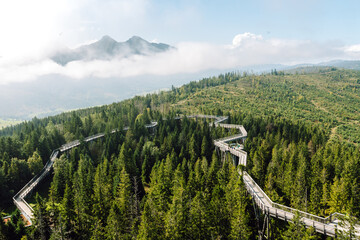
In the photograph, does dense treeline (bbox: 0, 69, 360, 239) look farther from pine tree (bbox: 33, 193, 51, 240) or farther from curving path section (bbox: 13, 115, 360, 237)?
curving path section (bbox: 13, 115, 360, 237)

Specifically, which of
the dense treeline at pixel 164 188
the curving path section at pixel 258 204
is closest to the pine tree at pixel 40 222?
the dense treeline at pixel 164 188

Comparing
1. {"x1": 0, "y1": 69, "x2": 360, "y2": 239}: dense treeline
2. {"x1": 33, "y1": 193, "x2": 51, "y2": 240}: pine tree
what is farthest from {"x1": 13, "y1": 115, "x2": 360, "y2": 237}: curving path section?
{"x1": 33, "y1": 193, "x2": 51, "y2": 240}: pine tree

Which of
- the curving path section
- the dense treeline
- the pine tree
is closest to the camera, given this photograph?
the curving path section

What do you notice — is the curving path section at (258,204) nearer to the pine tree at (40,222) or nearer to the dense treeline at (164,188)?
the dense treeline at (164,188)

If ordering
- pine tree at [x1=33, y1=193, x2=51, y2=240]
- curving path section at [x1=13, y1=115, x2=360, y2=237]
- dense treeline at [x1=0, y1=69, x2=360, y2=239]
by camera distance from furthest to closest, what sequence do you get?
pine tree at [x1=33, y1=193, x2=51, y2=240], dense treeline at [x1=0, y1=69, x2=360, y2=239], curving path section at [x1=13, y1=115, x2=360, y2=237]

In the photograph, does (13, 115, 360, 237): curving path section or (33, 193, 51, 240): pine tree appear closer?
(13, 115, 360, 237): curving path section

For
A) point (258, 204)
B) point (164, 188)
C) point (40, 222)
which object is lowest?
point (164, 188)

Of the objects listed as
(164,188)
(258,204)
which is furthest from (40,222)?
(258,204)

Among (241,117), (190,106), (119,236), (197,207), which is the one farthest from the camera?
(190,106)

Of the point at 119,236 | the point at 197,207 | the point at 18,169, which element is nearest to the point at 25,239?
the point at 119,236

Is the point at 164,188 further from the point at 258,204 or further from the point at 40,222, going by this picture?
the point at 40,222

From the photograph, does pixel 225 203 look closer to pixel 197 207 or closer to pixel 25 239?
pixel 197 207
